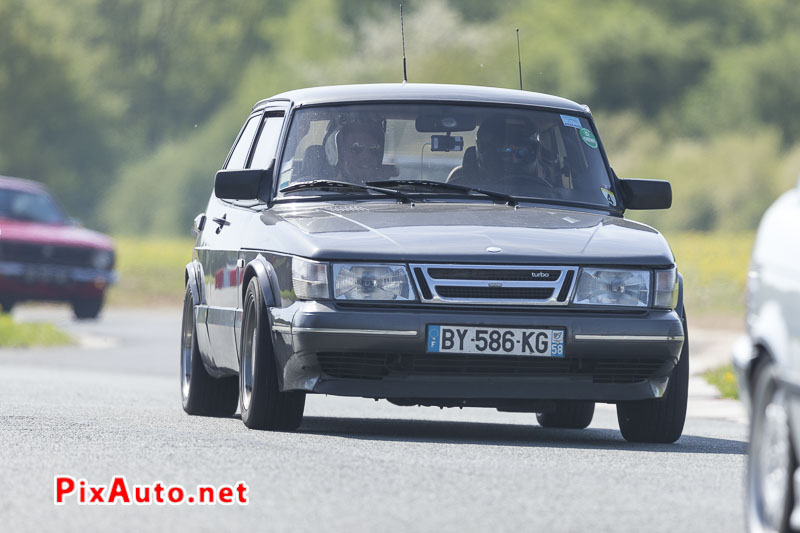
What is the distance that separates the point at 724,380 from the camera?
1675 centimetres

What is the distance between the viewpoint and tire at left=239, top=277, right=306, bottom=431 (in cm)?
962

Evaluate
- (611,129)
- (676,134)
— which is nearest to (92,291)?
(611,129)

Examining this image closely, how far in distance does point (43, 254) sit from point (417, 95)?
1916 cm

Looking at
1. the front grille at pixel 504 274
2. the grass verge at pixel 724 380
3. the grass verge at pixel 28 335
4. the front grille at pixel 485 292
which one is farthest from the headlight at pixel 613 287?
the grass verge at pixel 28 335

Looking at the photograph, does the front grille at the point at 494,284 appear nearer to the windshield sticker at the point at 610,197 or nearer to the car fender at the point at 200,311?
the windshield sticker at the point at 610,197

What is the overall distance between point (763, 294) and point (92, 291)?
24.5 meters

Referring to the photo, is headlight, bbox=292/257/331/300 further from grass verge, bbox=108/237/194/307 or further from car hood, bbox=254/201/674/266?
grass verge, bbox=108/237/194/307

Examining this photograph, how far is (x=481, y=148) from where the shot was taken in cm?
1061

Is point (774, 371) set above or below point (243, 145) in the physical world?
above

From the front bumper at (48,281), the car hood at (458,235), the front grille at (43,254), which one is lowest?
the front bumper at (48,281)

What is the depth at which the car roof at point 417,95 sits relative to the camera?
10.8 m

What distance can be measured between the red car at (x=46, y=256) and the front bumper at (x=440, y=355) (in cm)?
2018

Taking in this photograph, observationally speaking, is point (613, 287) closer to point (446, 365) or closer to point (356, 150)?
point (446, 365)

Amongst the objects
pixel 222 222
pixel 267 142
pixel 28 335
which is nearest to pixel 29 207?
pixel 28 335
